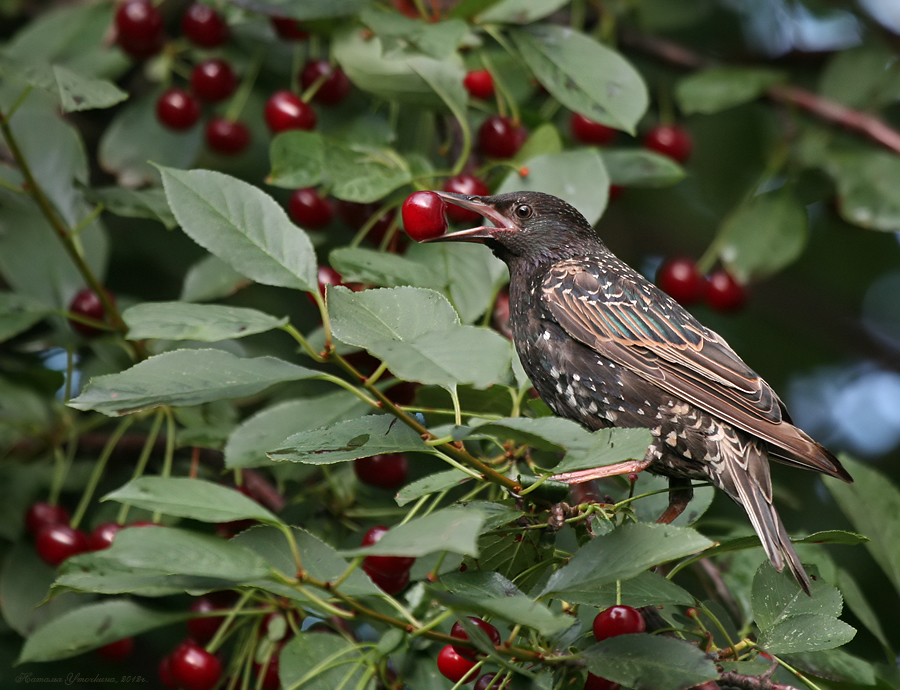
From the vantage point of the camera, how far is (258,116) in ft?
14.1

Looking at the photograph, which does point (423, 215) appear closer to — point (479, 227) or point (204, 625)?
point (479, 227)

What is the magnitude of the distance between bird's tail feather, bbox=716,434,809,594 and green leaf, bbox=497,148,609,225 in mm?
859

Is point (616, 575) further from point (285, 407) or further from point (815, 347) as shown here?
point (815, 347)

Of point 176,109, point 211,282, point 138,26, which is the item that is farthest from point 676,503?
point 138,26

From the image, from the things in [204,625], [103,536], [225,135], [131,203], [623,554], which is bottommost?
[204,625]

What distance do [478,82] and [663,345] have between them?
4.63 feet

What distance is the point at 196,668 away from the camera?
2.79 meters

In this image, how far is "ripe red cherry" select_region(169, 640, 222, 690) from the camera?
9.16ft

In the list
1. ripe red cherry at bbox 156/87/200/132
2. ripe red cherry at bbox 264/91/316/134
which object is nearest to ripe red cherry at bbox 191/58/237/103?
ripe red cherry at bbox 156/87/200/132

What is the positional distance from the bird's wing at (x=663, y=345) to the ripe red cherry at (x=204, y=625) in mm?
1425

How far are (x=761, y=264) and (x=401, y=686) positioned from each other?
7.94ft

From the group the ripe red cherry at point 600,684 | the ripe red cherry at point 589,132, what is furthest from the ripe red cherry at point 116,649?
the ripe red cherry at point 589,132

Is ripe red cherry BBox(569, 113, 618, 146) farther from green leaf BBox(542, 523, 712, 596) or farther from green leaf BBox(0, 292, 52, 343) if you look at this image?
green leaf BBox(542, 523, 712, 596)

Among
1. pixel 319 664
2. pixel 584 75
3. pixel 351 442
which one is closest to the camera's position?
pixel 351 442
